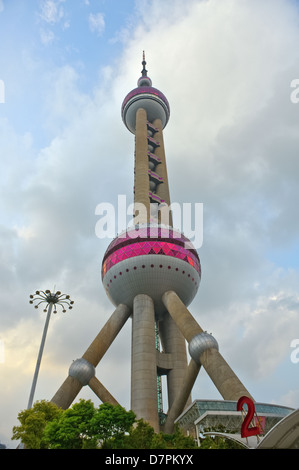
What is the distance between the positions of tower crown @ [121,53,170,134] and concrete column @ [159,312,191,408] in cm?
4275

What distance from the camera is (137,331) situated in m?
42.5

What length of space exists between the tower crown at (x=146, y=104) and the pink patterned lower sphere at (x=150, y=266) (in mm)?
34174

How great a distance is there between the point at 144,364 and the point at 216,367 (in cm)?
1066

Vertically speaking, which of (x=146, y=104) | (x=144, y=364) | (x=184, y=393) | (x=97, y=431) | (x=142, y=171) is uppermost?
(x=146, y=104)

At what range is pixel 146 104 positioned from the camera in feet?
233

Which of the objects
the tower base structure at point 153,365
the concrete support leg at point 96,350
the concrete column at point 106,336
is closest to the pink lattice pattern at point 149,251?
the tower base structure at point 153,365

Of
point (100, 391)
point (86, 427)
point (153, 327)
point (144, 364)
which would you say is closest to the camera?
point (86, 427)

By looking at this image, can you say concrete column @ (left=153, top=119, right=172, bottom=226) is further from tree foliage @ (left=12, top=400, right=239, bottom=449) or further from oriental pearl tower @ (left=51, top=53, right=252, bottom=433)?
tree foliage @ (left=12, top=400, right=239, bottom=449)

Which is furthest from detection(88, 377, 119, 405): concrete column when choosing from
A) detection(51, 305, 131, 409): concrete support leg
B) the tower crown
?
the tower crown

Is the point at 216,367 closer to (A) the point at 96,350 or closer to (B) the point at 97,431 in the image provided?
(B) the point at 97,431

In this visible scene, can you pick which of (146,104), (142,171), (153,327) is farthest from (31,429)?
(146,104)
